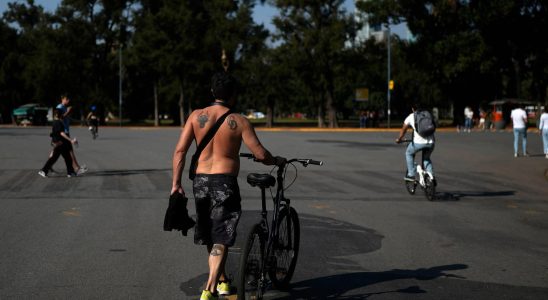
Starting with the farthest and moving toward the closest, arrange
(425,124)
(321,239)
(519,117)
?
1. (519,117)
2. (425,124)
3. (321,239)

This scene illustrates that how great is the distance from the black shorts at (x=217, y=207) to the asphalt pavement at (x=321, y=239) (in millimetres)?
746

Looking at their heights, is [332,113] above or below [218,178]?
above

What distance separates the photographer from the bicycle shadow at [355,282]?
5352 millimetres

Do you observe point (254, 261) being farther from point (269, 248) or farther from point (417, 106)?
point (417, 106)

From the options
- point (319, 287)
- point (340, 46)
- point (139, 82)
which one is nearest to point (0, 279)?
point (319, 287)

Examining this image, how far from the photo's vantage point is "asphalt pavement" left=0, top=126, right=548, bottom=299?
559 cm

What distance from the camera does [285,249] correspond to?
5.47 meters

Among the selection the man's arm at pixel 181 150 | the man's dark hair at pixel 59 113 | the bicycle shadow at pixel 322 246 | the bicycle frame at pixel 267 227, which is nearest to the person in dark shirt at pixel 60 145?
the man's dark hair at pixel 59 113

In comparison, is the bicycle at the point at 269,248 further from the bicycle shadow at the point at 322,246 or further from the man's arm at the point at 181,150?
the man's arm at the point at 181,150

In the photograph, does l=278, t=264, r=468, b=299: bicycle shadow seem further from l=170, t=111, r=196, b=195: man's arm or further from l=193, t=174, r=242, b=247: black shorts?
l=170, t=111, r=196, b=195: man's arm

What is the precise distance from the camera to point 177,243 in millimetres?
7371

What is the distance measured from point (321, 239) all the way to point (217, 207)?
304cm

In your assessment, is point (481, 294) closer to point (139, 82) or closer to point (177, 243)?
point (177, 243)

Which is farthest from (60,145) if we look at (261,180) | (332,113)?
(332,113)
